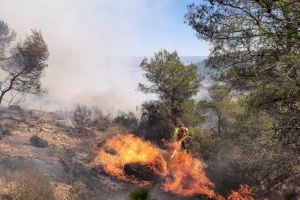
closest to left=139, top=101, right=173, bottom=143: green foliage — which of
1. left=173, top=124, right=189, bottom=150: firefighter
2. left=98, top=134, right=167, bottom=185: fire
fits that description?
left=98, top=134, right=167, bottom=185: fire

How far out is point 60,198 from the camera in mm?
16062

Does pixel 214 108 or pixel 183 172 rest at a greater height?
pixel 214 108

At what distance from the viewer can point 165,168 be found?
20.2 m

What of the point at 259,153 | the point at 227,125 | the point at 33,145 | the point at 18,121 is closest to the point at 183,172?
the point at 259,153

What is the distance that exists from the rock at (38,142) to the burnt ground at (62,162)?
0.59 feet

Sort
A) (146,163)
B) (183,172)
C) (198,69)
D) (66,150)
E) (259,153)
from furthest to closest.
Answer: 1. (198,69)
2. (66,150)
3. (146,163)
4. (183,172)
5. (259,153)

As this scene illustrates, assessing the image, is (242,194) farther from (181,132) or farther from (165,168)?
(181,132)

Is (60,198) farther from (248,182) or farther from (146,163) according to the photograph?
(248,182)

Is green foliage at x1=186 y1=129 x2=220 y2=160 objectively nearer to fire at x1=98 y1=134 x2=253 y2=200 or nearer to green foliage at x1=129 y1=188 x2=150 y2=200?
fire at x1=98 y1=134 x2=253 y2=200

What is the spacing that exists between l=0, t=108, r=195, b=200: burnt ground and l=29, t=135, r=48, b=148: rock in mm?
180

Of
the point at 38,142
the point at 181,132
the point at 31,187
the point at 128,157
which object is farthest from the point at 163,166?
the point at 38,142

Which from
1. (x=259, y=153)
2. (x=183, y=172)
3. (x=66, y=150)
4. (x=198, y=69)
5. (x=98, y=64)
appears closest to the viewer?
(x=259, y=153)

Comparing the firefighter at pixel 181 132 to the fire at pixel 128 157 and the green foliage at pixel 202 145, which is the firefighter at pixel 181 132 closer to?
the fire at pixel 128 157

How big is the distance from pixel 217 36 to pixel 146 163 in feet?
35.7
